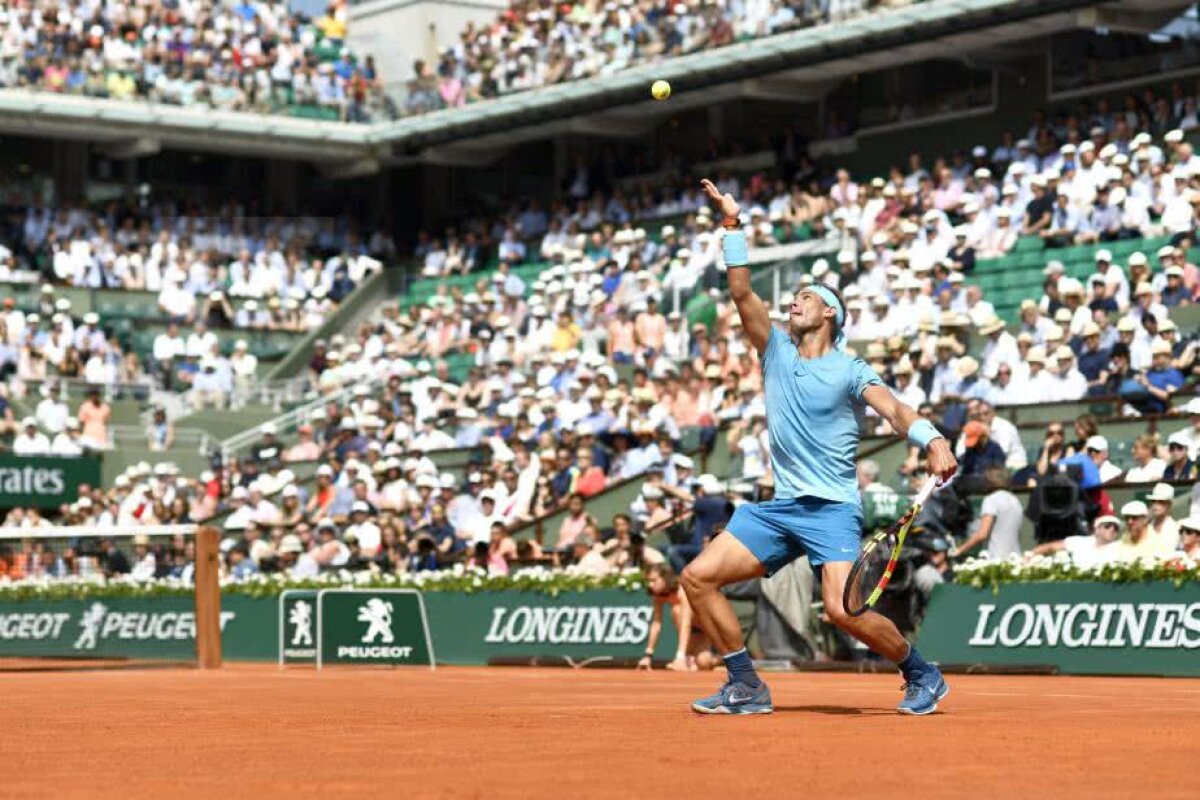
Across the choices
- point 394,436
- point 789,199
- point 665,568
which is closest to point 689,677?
point 665,568

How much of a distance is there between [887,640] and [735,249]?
2.03m

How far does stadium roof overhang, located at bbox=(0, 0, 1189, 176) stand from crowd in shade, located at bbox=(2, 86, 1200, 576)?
1989 mm

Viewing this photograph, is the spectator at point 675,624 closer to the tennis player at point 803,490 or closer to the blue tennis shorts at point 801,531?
the tennis player at point 803,490

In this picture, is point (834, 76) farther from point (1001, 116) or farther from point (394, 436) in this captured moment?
point (394, 436)

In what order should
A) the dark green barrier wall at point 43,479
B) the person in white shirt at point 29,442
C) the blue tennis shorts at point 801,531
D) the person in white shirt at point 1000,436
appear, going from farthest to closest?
the person in white shirt at point 29,442 → the dark green barrier wall at point 43,479 → the person in white shirt at point 1000,436 → the blue tennis shorts at point 801,531

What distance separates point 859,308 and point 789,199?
680cm

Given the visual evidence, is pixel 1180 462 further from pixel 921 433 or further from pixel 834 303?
pixel 921 433

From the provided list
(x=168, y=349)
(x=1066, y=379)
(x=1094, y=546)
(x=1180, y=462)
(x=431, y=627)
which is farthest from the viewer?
(x=168, y=349)

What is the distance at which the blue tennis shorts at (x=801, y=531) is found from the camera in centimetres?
1081

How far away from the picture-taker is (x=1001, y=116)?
Answer: 35.8 meters

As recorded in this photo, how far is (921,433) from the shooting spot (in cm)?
1048

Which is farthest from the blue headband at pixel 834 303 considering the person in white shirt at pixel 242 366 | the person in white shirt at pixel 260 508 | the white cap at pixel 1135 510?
the person in white shirt at pixel 242 366

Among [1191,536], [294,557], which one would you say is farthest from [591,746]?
[294,557]

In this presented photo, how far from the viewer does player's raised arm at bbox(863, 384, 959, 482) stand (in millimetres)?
10078
